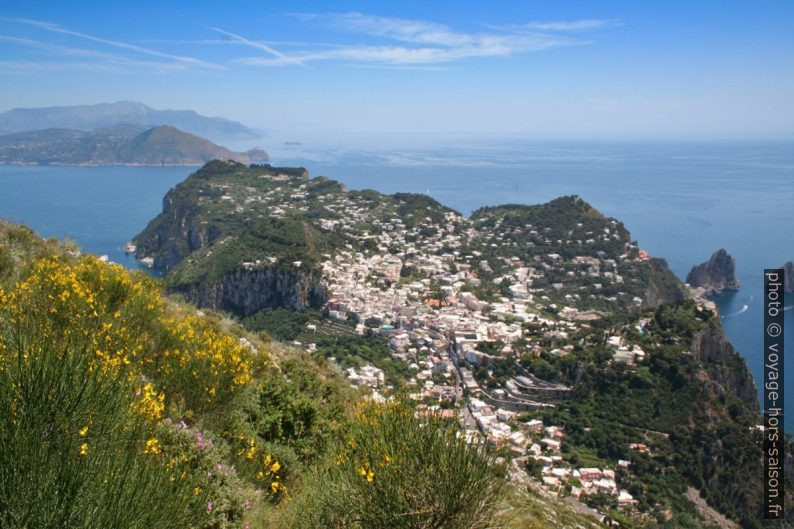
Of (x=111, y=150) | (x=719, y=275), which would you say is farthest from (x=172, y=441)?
(x=111, y=150)

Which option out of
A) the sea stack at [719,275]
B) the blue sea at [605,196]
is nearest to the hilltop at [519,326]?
the sea stack at [719,275]

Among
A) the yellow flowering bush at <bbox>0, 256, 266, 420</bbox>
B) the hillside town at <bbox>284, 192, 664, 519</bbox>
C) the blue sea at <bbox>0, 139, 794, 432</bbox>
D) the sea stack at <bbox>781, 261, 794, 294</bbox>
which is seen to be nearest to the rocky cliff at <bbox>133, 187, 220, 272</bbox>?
the blue sea at <bbox>0, 139, 794, 432</bbox>

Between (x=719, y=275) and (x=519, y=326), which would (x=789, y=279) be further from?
(x=519, y=326)

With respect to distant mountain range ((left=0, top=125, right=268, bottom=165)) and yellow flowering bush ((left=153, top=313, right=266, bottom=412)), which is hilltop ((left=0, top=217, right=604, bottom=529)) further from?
distant mountain range ((left=0, top=125, right=268, bottom=165))

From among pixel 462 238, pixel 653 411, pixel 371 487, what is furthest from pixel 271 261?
pixel 371 487

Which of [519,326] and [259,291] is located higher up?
[259,291]

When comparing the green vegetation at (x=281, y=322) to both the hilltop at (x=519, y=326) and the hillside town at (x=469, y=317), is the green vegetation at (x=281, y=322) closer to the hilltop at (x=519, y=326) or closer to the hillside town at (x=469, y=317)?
the hilltop at (x=519, y=326)

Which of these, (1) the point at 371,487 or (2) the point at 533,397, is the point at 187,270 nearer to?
(2) the point at 533,397
